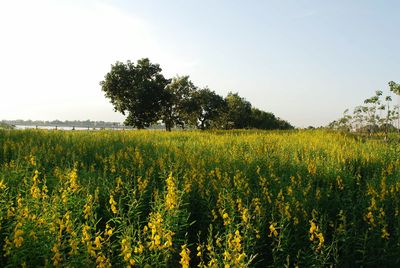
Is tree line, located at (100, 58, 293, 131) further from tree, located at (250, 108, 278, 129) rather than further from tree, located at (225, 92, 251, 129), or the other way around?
tree, located at (250, 108, 278, 129)

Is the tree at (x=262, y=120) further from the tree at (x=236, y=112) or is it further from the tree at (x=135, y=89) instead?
the tree at (x=135, y=89)

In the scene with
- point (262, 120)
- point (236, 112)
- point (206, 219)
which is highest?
point (236, 112)

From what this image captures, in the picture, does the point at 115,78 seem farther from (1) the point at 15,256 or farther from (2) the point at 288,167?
(1) the point at 15,256

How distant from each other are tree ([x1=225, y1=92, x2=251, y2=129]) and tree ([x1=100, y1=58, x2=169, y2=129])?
87.4 feet

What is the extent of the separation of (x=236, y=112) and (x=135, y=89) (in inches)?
1256

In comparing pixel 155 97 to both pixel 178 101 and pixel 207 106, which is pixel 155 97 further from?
pixel 207 106

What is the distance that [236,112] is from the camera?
69.8m

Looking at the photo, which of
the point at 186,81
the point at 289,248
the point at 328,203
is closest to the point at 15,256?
the point at 289,248

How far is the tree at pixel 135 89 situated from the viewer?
4228 centimetres

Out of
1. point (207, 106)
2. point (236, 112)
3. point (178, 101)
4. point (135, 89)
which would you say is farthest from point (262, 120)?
point (135, 89)

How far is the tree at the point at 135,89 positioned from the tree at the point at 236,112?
26.6 metres

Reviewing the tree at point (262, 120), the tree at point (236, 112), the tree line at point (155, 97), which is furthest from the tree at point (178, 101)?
the tree at point (262, 120)

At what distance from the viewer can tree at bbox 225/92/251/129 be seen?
69438mm

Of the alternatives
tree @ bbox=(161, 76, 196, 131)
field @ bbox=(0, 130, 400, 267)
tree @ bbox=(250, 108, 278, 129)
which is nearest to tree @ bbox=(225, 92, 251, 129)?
tree @ bbox=(250, 108, 278, 129)
